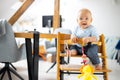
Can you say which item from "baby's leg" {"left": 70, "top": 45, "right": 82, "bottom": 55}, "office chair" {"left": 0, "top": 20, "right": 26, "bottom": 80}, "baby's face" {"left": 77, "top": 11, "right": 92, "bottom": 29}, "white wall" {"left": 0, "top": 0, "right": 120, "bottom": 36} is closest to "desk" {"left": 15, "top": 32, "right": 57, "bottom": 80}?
"office chair" {"left": 0, "top": 20, "right": 26, "bottom": 80}

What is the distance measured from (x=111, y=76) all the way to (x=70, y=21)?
327 cm

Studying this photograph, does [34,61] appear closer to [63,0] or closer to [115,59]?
[115,59]

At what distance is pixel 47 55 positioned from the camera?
519cm

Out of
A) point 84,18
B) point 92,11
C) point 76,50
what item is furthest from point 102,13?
point 84,18

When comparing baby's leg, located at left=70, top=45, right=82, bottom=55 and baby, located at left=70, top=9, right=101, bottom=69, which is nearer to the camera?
baby, located at left=70, top=9, right=101, bottom=69

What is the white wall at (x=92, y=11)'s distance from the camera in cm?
630

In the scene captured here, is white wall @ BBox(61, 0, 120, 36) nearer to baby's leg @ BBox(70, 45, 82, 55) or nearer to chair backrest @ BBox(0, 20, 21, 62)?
chair backrest @ BBox(0, 20, 21, 62)

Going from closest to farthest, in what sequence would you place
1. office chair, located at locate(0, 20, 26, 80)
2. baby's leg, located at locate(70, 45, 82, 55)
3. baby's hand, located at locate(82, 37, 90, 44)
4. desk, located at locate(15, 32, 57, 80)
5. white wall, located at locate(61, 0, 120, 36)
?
baby's hand, located at locate(82, 37, 90, 44)
baby's leg, located at locate(70, 45, 82, 55)
desk, located at locate(15, 32, 57, 80)
office chair, located at locate(0, 20, 26, 80)
white wall, located at locate(61, 0, 120, 36)

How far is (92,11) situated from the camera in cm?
642

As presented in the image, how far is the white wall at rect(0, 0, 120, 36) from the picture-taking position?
630cm

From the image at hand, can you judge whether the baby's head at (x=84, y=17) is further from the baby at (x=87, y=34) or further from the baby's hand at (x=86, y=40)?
the baby's hand at (x=86, y=40)

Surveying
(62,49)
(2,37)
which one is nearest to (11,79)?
(2,37)

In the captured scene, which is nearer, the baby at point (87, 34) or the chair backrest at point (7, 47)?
the baby at point (87, 34)

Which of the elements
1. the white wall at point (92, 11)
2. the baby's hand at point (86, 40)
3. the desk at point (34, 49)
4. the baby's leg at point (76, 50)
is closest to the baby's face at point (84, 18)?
the baby's hand at point (86, 40)
